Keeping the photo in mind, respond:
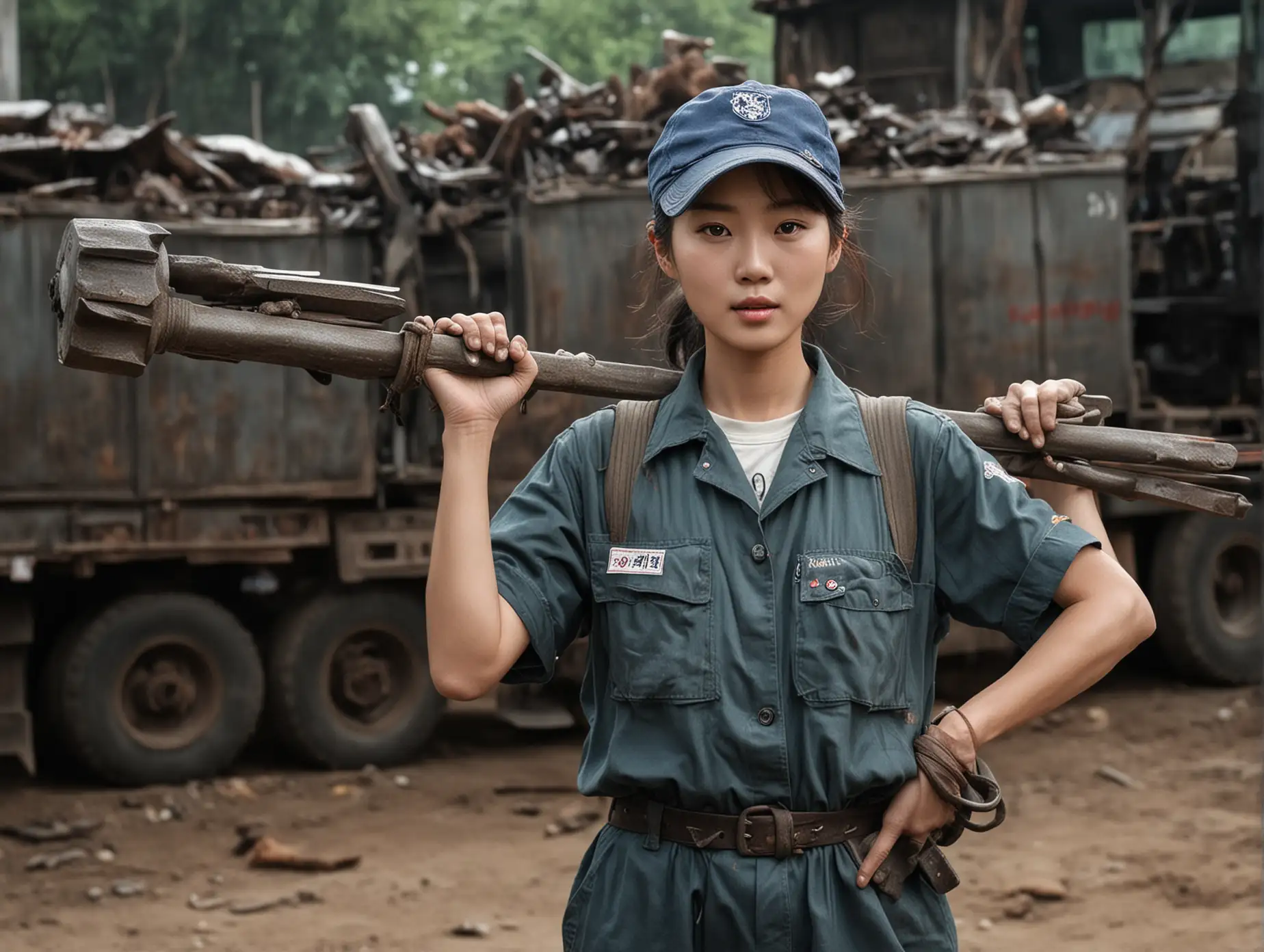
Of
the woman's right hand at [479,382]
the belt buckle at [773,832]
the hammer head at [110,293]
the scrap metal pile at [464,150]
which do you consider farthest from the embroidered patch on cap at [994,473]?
the scrap metal pile at [464,150]

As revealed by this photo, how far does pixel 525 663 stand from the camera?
2.58 meters

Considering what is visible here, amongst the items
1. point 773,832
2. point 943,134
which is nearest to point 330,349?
point 773,832

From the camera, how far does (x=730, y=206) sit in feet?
8.21

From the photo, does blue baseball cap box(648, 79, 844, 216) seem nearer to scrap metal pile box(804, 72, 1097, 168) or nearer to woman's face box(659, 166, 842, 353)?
woman's face box(659, 166, 842, 353)

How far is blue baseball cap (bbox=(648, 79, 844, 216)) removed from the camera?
8.07 feet

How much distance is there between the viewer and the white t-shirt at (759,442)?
2.60 metres

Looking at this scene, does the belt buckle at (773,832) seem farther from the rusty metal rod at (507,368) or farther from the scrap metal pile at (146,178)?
the scrap metal pile at (146,178)

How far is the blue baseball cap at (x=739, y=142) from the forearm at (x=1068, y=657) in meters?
0.69

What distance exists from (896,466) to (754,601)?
12.2 inches

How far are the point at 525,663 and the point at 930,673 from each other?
1.99ft

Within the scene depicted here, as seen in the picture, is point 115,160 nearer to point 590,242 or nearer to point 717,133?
point 590,242

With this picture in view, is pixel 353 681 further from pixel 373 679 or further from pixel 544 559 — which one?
pixel 544 559

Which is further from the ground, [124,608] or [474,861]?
[124,608]

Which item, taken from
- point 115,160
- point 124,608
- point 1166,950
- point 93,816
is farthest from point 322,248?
point 1166,950
